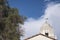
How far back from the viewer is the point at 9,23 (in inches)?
902

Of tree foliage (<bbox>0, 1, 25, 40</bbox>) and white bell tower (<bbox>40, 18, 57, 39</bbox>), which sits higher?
tree foliage (<bbox>0, 1, 25, 40</bbox>)

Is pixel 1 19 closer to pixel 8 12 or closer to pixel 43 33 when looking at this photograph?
pixel 8 12

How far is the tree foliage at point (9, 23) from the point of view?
22816mm

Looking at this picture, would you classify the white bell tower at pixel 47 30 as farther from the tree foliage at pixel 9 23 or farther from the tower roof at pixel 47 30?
the tree foliage at pixel 9 23

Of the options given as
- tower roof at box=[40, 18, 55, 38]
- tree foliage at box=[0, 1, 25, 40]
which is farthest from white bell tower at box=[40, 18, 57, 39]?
tree foliage at box=[0, 1, 25, 40]

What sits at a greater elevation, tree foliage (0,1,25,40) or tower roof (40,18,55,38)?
tree foliage (0,1,25,40)

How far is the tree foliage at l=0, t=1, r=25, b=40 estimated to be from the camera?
22.8 m

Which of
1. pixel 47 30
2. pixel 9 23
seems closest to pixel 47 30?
pixel 47 30

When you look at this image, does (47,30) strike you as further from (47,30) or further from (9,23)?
(9,23)

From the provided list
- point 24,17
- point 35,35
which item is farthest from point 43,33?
point 24,17

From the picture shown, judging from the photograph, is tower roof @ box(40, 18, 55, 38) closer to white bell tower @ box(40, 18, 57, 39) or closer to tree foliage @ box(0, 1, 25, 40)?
white bell tower @ box(40, 18, 57, 39)

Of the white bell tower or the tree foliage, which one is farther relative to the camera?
the white bell tower

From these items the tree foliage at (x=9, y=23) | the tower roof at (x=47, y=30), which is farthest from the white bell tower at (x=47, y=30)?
the tree foliage at (x=9, y=23)

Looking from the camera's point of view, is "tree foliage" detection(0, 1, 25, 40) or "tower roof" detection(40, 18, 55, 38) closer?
"tree foliage" detection(0, 1, 25, 40)
